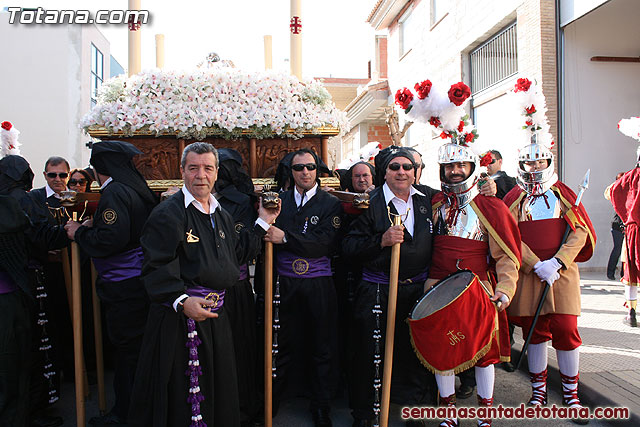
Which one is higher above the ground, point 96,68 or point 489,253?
point 96,68

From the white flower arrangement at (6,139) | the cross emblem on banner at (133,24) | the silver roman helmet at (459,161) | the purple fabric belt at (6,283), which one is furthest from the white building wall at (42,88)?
the silver roman helmet at (459,161)

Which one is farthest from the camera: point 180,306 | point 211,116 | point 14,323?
point 211,116

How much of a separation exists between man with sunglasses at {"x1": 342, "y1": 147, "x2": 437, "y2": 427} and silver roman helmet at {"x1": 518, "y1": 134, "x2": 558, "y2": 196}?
89 centimetres

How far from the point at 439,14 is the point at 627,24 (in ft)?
18.5

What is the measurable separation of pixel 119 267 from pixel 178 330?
111 centimetres

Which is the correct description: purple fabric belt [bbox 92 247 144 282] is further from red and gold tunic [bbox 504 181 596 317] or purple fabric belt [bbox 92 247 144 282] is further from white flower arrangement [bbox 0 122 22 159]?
red and gold tunic [bbox 504 181 596 317]

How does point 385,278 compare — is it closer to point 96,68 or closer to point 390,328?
point 390,328

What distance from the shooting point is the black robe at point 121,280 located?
3.48 m

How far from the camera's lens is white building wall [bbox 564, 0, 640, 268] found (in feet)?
32.1

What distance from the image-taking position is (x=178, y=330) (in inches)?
113

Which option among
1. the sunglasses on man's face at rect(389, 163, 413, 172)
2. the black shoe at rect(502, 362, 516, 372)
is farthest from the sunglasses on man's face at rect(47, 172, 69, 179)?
the black shoe at rect(502, 362, 516, 372)

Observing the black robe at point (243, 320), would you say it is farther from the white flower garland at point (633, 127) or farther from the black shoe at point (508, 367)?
the white flower garland at point (633, 127)

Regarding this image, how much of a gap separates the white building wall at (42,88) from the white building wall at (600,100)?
20.3 m

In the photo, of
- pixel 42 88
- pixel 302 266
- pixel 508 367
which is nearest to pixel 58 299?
pixel 302 266
